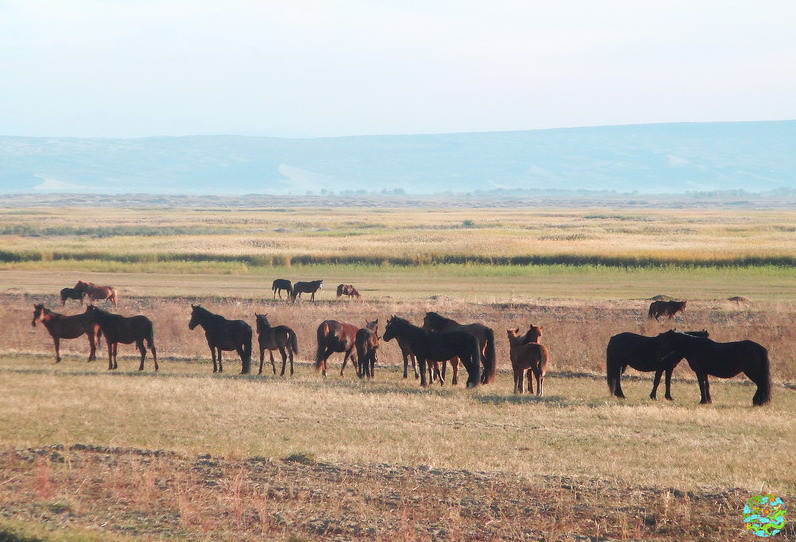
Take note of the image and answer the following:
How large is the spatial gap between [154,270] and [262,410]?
131 feet

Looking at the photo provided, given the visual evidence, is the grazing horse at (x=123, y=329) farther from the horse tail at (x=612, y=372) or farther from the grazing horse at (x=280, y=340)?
the horse tail at (x=612, y=372)

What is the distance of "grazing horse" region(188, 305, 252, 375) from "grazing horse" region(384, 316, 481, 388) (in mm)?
4028

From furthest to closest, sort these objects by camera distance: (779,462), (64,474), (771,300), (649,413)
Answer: (771,300), (649,413), (779,462), (64,474)

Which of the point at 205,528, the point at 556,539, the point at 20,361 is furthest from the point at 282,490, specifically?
the point at 20,361

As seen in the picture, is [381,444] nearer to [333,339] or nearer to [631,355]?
[631,355]

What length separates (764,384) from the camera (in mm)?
17500

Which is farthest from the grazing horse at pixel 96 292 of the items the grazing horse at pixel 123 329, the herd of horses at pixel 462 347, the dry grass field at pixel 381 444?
the grazing horse at pixel 123 329

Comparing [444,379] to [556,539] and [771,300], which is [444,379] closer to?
[556,539]

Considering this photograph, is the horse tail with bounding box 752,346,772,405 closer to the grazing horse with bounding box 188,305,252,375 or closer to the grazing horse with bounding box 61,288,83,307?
the grazing horse with bounding box 188,305,252,375

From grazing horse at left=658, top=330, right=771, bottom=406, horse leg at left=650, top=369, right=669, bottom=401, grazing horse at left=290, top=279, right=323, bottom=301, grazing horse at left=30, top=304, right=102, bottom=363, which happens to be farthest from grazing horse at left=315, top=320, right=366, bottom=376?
grazing horse at left=290, top=279, right=323, bottom=301

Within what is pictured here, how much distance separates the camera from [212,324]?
22.1 metres

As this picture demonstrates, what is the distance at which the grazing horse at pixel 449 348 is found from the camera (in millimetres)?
19625

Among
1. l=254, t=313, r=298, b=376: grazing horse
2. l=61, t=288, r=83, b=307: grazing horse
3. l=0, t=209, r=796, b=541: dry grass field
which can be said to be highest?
l=61, t=288, r=83, b=307: grazing horse

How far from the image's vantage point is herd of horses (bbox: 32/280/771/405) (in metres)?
17.8
